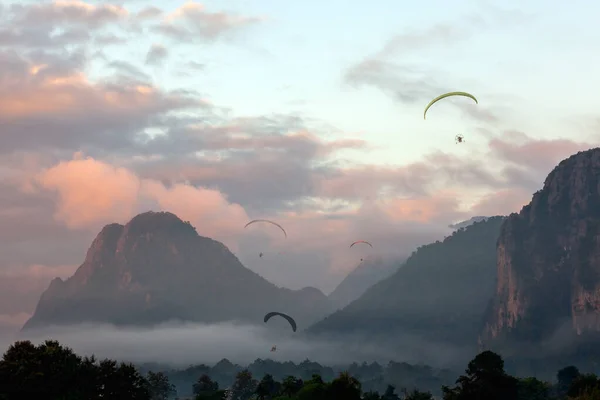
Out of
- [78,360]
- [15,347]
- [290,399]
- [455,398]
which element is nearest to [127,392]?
[78,360]

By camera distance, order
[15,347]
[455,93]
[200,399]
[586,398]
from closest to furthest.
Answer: [586,398]
[455,93]
[15,347]
[200,399]

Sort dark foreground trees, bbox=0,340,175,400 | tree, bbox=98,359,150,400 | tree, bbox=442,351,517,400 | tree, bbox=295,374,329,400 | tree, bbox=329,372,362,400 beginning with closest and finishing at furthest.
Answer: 1. tree, bbox=329,372,362,400
2. tree, bbox=295,374,329,400
3. dark foreground trees, bbox=0,340,175,400
4. tree, bbox=98,359,150,400
5. tree, bbox=442,351,517,400

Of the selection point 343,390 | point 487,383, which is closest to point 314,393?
point 343,390

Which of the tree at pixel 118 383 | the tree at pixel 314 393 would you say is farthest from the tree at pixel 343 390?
the tree at pixel 118 383

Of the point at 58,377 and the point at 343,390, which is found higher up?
the point at 58,377

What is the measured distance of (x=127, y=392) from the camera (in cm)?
15800

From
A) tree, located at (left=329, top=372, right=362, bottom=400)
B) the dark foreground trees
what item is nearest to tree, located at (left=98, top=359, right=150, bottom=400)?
the dark foreground trees

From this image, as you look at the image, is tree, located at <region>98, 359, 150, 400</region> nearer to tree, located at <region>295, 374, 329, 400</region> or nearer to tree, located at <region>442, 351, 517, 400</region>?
tree, located at <region>295, 374, 329, 400</region>

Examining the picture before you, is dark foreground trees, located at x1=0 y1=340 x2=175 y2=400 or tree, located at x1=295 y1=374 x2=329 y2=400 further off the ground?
dark foreground trees, located at x1=0 y1=340 x2=175 y2=400

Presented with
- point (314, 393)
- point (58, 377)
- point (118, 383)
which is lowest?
point (314, 393)

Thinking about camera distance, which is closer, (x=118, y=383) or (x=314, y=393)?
(x=314, y=393)

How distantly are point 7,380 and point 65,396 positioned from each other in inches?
385

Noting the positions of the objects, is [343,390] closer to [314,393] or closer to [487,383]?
[314,393]

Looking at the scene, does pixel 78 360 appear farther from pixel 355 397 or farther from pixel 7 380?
pixel 355 397
